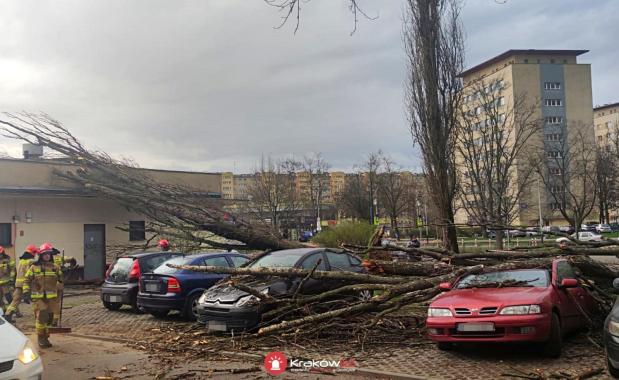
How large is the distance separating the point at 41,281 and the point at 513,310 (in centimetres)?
790

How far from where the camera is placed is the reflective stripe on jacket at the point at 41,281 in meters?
9.92

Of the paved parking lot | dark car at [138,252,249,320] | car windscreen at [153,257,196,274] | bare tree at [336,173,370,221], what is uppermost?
bare tree at [336,173,370,221]

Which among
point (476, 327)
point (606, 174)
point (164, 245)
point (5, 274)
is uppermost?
point (606, 174)

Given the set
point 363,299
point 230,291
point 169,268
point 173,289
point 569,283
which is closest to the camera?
point 569,283

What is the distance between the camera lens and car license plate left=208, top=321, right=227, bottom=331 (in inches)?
373

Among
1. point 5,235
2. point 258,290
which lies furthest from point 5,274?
point 258,290

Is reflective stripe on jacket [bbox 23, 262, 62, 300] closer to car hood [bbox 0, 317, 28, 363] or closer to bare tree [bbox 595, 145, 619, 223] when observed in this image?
car hood [bbox 0, 317, 28, 363]

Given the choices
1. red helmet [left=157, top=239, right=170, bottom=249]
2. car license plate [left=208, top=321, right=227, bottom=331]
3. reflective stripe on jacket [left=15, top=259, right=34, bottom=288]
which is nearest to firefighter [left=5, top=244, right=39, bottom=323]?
reflective stripe on jacket [left=15, top=259, right=34, bottom=288]

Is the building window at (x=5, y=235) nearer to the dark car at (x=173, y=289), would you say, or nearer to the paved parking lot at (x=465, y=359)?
the dark car at (x=173, y=289)

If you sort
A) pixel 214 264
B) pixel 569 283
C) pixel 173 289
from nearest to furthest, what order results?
1. pixel 569 283
2. pixel 173 289
3. pixel 214 264

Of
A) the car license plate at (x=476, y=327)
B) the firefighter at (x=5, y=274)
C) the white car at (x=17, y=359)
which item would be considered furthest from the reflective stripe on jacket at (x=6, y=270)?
the car license plate at (x=476, y=327)

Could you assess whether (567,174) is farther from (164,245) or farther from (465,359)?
(465,359)

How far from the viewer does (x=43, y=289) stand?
9.93 metres

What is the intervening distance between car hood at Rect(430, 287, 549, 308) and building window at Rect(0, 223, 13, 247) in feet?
57.8
